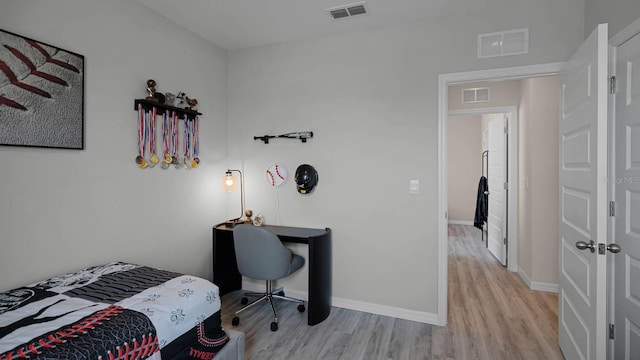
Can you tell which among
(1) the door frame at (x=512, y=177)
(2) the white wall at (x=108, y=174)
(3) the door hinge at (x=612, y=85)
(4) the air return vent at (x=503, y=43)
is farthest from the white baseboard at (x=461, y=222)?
(2) the white wall at (x=108, y=174)

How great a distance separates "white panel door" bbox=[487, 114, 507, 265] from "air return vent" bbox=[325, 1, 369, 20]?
274cm

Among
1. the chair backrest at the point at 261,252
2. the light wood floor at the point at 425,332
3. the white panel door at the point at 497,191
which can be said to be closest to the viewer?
the light wood floor at the point at 425,332

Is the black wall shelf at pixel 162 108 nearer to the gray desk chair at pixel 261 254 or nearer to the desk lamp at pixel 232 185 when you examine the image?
the desk lamp at pixel 232 185

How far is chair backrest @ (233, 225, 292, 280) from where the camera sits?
2557 millimetres

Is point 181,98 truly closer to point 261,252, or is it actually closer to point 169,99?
point 169,99

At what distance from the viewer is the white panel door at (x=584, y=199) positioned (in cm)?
157

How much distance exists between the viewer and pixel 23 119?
1806 mm

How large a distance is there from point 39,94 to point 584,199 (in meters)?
3.31

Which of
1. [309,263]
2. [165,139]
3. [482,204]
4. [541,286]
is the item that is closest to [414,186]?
[309,263]

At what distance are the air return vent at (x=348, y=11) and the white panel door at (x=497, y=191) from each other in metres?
2.74

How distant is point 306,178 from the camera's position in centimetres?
310

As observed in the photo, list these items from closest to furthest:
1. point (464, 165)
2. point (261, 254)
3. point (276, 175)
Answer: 1. point (261, 254)
2. point (276, 175)
3. point (464, 165)

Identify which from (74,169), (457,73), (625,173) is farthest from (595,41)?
(74,169)

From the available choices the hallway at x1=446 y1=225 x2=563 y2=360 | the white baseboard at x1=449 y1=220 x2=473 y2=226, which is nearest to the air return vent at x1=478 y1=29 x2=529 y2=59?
the hallway at x1=446 y1=225 x2=563 y2=360
